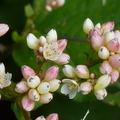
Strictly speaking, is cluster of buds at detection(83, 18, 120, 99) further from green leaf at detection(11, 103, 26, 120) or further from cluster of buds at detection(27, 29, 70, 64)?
Result: green leaf at detection(11, 103, 26, 120)

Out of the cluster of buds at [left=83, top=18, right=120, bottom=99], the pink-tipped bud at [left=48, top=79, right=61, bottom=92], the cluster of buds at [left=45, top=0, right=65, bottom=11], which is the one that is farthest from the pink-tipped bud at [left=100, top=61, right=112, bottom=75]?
the cluster of buds at [left=45, top=0, right=65, bottom=11]

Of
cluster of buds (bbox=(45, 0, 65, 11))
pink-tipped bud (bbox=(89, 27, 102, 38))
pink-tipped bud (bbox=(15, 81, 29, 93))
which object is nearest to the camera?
pink-tipped bud (bbox=(15, 81, 29, 93))

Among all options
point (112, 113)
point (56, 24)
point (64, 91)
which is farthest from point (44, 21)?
point (64, 91)

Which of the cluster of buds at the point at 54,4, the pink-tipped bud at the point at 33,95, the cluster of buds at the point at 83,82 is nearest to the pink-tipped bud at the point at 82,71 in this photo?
the cluster of buds at the point at 83,82

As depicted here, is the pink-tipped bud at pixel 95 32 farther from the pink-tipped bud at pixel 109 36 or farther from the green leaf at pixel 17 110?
the green leaf at pixel 17 110

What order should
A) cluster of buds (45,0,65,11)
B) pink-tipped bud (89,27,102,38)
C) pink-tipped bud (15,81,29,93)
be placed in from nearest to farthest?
pink-tipped bud (15,81,29,93), pink-tipped bud (89,27,102,38), cluster of buds (45,0,65,11)

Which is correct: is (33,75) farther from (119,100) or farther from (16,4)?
(16,4)
